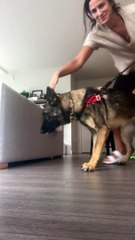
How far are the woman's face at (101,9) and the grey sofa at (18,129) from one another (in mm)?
782

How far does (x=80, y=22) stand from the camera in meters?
3.68

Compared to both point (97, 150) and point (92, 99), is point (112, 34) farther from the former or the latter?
point (97, 150)

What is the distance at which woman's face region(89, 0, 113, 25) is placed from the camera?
1.42 metres

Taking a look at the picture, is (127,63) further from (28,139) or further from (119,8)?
(28,139)

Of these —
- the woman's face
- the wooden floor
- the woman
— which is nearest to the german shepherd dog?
the woman

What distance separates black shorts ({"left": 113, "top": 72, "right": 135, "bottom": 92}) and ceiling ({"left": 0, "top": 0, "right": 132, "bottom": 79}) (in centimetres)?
172

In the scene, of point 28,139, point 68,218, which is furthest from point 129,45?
point 68,218

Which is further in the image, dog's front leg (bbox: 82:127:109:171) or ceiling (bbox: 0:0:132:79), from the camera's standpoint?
ceiling (bbox: 0:0:132:79)

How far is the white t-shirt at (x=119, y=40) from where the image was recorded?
1.50m

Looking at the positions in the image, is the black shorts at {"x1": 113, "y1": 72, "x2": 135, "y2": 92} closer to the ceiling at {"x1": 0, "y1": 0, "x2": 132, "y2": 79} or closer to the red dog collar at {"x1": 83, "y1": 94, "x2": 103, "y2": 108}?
the red dog collar at {"x1": 83, "y1": 94, "x2": 103, "y2": 108}

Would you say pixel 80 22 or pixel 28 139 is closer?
pixel 28 139

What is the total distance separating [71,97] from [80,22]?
8.31ft

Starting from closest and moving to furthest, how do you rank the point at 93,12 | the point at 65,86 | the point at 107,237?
the point at 107,237
the point at 93,12
the point at 65,86

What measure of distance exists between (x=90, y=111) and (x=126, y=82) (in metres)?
0.54
